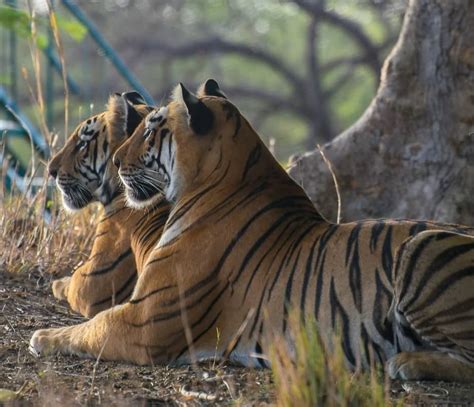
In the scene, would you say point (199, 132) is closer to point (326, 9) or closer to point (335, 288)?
point (335, 288)

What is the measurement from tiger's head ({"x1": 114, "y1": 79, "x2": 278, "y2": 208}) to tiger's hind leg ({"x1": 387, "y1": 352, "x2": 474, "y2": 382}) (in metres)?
1.25

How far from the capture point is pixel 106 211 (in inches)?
248

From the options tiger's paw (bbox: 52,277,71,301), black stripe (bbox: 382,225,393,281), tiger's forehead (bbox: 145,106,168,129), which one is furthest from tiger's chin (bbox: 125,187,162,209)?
black stripe (bbox: 382,225,393,281)

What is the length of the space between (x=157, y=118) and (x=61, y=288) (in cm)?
143

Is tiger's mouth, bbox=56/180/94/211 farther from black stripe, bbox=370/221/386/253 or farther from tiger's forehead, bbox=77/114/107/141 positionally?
black stripe, bbox=370/221/386/253

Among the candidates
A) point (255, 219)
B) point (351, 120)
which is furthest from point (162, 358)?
point (351, 120)

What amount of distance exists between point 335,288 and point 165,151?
119 cm

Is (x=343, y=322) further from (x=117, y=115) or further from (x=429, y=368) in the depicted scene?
(x=117, y=115)

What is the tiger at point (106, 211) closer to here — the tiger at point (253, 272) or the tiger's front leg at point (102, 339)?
the tiger at point (253, 272)

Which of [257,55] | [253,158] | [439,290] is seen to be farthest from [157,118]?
[257,55]

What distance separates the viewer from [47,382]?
15.2 ft

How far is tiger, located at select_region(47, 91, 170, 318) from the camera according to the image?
602 centimetres

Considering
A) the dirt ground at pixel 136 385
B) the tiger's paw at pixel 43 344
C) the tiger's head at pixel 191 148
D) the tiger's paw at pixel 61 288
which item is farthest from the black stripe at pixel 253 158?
the tiger's paw at pixel 61 288

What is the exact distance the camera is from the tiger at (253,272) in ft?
14.9
